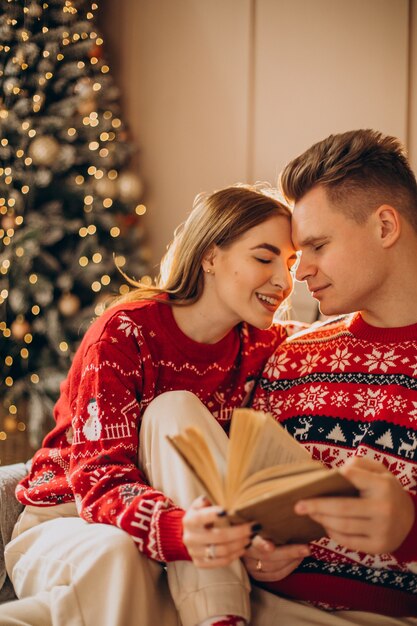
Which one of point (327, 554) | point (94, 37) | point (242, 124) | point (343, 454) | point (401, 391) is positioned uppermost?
point (94, 37)

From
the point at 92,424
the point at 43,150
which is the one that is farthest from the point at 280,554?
the point at 43,150

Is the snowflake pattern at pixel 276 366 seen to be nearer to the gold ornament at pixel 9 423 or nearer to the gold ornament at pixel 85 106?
the gold ornament at pixel 9 423

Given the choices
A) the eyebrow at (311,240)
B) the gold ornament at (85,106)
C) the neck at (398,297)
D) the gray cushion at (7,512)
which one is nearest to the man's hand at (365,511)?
the neck at (398,297)

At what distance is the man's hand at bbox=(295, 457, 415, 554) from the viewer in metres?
1.07

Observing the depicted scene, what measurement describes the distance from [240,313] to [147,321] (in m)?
0.25

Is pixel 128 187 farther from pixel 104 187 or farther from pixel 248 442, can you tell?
pixel 248 442

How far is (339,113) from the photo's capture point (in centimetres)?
348

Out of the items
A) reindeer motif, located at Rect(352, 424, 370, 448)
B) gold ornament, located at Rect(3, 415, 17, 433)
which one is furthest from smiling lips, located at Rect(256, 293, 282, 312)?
gold ornament, located at Rect(3, 415, 17, 433)

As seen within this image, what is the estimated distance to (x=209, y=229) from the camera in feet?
6.27

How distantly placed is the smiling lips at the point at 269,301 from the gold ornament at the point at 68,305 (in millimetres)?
1775

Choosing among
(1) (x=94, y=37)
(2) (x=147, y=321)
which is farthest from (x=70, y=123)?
(2) (x=147, y=321)

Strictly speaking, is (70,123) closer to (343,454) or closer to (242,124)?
(242,124)

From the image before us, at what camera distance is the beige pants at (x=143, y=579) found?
4.21 feet

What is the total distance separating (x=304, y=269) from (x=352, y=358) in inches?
9.8
